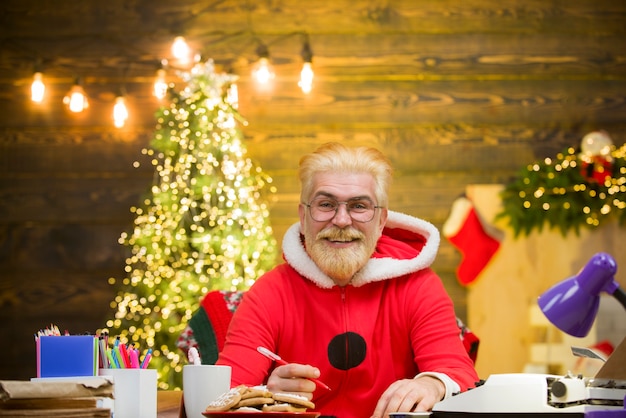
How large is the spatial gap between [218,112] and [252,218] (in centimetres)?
50

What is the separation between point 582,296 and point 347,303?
41.7 inches

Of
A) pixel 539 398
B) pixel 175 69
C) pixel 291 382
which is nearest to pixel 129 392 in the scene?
pixel 291 382

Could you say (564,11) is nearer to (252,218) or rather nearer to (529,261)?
(529,261)

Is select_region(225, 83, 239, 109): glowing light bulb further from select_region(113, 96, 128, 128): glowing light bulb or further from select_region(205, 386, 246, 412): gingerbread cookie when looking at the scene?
select_region(205, 386, 246, 412): gingerbread cookie

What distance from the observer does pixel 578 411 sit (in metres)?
1.19

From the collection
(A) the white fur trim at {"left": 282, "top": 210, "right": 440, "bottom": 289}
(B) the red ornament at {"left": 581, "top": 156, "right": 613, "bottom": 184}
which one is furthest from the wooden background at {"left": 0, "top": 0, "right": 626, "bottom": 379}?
(A) the white fur trim at {"left": 282, "top": 210, "right": 440, "bottom": 289}

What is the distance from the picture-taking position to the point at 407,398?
166 cm

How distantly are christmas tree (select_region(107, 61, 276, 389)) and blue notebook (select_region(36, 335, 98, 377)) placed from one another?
2.49m

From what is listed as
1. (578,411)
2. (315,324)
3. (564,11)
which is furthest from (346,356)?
(564,11)

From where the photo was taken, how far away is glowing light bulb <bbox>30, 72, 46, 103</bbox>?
4.45 metres

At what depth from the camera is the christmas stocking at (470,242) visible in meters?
4.41

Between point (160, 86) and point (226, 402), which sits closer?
point (226, 402)

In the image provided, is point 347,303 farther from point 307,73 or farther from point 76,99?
point 76,99

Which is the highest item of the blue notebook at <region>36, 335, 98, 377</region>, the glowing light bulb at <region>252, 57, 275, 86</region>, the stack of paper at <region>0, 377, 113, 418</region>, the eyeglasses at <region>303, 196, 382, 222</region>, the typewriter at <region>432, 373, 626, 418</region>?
the glowing light bulb at <region>252, 57, 275, 86</region>
